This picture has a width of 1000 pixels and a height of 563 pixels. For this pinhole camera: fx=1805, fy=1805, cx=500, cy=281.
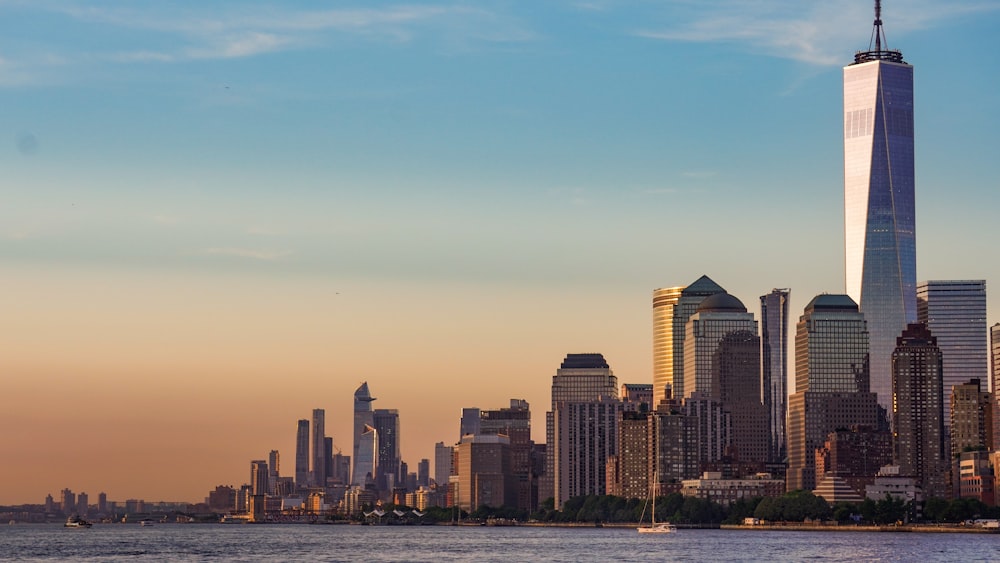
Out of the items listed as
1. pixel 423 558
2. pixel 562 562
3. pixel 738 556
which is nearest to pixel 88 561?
pixel 423 558

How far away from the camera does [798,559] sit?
188875 mm

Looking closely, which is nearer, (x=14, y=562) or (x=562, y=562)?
(x=562, y=562)

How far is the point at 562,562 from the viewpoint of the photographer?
18675cm

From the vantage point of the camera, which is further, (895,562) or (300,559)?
(300,559)

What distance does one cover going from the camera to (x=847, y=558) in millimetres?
189500

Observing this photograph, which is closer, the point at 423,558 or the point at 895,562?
the point at 895,562

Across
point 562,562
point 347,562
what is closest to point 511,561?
point 562,562

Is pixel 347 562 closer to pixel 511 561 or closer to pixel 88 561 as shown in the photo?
pixel 511 561

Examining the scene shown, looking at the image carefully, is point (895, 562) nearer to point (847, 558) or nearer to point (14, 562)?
point (847, 558)

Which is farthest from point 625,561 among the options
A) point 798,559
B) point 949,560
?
point 949,560

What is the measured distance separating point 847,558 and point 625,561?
23461 millimetres

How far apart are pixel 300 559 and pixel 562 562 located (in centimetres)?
3018

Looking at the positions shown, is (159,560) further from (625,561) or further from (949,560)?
(949,560)

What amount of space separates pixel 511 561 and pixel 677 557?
19.9m
